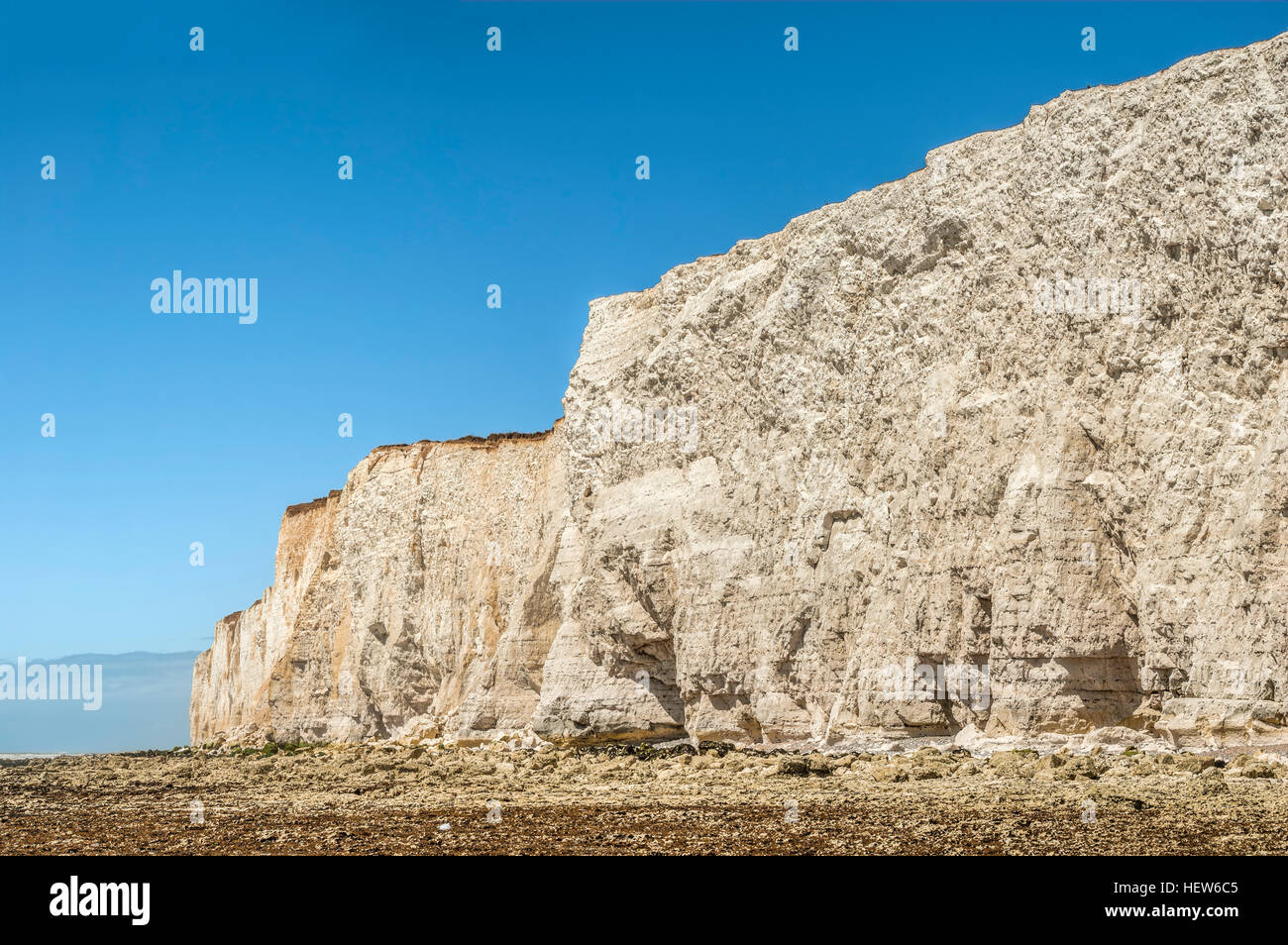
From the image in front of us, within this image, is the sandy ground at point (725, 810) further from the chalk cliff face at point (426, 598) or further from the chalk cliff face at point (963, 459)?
the chalk cliff face at point (426, 598)

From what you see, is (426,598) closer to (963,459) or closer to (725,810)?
(963,459)

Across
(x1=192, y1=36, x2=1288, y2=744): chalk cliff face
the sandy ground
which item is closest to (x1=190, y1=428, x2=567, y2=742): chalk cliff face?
(x1=192, y1=36, x2=1288, y2=744): chalk cliff face

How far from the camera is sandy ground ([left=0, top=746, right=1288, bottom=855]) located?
10312 millimetres

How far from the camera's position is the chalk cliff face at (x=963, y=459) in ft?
56.3

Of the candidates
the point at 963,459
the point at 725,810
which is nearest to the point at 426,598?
the point at 963,459

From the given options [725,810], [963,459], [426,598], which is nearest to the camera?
[725,810]

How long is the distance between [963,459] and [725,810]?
9.47m

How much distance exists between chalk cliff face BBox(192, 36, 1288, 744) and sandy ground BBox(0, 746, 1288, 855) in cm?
224

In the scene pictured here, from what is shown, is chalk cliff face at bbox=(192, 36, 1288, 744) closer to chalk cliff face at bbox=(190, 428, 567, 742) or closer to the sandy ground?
chalk cliff face at bbox=(190, 428, 567, 742)

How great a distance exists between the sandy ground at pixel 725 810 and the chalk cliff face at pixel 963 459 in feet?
7.36

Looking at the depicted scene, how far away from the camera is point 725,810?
13539mm

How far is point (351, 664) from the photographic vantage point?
4703 cm
